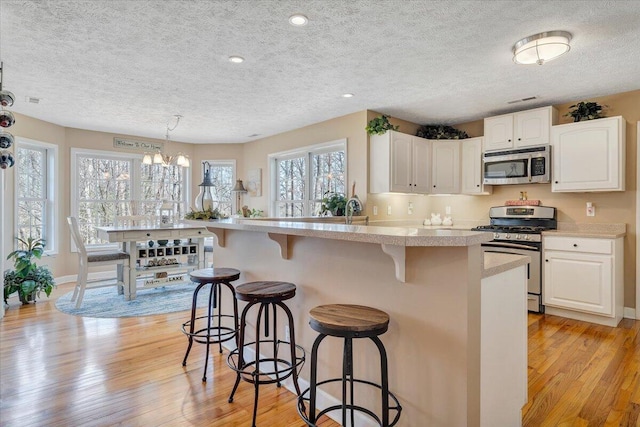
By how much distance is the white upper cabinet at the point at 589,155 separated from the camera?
3680mm

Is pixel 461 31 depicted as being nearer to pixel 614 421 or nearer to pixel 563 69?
pixel 563 69

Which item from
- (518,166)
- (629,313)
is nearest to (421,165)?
(518,166)

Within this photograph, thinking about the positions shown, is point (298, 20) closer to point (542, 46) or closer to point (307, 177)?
point (542, 46)

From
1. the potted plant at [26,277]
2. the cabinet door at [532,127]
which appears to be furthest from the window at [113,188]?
the cabinet door at [532,127]

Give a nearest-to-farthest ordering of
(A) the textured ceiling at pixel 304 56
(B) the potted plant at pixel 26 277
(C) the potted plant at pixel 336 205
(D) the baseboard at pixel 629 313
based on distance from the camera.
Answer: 1. (A) the textured ceiling at pixel 304 56
2. (D) the baseboard at pixel 629 313
3. (B) the potted plant at pixel 26 277
4. (C) the potted plant at pixel 336 205

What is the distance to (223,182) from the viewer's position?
280 inches

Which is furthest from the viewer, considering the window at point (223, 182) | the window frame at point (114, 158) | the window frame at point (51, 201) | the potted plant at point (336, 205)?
the window at point (223, 182)

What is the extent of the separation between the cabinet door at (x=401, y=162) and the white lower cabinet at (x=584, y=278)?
5.64 feet

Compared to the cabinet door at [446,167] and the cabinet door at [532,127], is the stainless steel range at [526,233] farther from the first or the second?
the cabinet door at [532,127]

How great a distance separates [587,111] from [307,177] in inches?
143

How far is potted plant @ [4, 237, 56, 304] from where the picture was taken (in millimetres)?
4262

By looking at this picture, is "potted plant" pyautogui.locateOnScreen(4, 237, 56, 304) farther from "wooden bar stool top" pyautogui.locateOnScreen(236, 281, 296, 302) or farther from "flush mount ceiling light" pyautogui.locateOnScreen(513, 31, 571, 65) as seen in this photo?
"flush mount ceiling light" pyautogui.locateOnScreen(513, 31, 571, 65)

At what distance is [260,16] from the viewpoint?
91.0 inches

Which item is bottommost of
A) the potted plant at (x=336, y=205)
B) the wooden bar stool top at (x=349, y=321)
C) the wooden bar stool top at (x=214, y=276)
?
the wooden bar stool top at (x=349, y=321)
